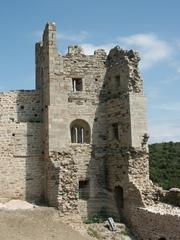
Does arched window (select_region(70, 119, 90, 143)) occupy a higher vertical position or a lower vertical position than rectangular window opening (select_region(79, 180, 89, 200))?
higher

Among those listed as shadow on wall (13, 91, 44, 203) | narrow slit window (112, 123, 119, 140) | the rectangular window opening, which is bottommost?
the rectangular window opening

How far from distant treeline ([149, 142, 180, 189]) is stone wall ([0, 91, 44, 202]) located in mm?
17646

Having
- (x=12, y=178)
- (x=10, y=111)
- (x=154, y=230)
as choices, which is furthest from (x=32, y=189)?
(x=154, y=230)

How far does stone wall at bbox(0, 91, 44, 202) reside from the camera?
18.6 metres

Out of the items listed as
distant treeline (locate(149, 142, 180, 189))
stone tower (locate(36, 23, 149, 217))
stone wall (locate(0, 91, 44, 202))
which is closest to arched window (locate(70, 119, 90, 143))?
stone tower (locate(36, 23, 149, 217))

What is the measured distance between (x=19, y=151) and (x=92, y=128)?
3.75m

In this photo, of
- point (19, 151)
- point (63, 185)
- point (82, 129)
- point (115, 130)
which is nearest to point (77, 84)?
point (82, 129)

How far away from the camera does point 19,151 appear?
62.1ft

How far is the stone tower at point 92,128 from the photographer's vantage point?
18.5 meters

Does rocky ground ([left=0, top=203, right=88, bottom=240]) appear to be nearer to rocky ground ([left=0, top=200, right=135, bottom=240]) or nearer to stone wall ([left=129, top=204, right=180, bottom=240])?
rocky ground ([left=0, top=200, right=135, bottom=240])

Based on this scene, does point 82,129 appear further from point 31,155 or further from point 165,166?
point 165,166

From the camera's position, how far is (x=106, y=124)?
2072 cm

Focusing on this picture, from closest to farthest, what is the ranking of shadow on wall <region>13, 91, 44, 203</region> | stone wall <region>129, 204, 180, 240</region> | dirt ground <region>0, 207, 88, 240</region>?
dirt ground <region>0, 207, 88, 240</region> < stone wall <region>129, 204, 180, 240</region> < shadow on wall <region>13, 91, 44, 203</region>

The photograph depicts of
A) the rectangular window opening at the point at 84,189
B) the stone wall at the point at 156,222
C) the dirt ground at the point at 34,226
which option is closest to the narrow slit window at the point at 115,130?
the rectangular window opening at the point at 84,189
